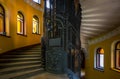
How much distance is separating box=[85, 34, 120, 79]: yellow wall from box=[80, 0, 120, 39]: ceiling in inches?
31.6

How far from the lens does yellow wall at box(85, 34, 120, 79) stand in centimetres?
756

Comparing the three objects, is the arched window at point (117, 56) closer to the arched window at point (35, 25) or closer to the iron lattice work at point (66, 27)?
the iron lattice work at point (66, 27)

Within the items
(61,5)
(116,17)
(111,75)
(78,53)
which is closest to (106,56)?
(111,75)

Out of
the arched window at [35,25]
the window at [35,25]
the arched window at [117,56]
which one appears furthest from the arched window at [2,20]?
the arched window at [117,56]

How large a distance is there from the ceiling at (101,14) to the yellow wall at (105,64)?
804 mm

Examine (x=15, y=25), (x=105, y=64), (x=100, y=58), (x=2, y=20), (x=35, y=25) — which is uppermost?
(x=35, y=25)

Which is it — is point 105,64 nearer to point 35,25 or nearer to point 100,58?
point 100,58

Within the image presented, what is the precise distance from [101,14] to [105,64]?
11.5 feet

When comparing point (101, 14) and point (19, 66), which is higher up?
point (101, 14)

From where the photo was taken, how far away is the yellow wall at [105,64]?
7561mm

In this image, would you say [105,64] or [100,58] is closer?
[105,64]

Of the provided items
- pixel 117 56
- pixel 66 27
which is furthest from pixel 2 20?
pixel 117 56

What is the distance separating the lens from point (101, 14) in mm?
5766

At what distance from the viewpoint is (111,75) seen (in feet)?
25.1
